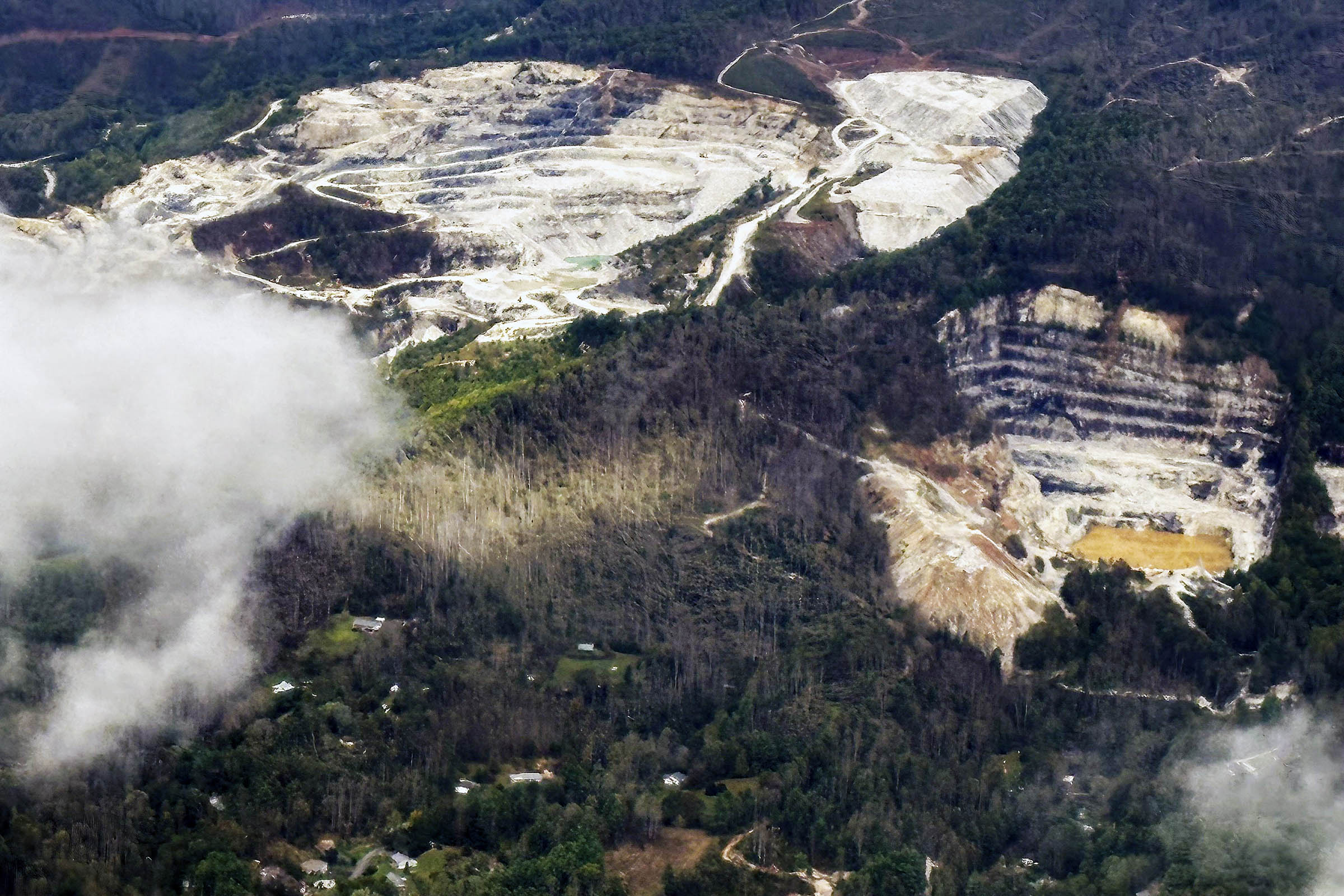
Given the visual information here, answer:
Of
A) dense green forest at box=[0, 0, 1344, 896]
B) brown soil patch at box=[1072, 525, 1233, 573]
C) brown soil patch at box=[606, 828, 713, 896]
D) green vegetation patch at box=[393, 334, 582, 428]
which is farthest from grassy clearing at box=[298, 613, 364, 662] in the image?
brown soil patch at box=[1072, 525, 1233, 573]

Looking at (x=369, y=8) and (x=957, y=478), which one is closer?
(x=957, y=478)

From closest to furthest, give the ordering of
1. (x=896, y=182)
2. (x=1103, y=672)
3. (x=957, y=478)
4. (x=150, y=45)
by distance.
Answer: (x=1103, y=672) → (x=957, y=478) → (x=896, y=182) → (x=150, y=45)

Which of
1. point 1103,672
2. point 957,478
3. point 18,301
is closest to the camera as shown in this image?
point 1103,672

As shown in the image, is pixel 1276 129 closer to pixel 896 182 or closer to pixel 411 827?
pixel 896 182

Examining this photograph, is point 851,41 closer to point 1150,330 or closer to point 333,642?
point 1150,330

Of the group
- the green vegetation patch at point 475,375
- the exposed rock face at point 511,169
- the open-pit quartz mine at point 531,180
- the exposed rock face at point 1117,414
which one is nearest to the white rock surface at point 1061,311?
the exposed rock face at point 1117,414

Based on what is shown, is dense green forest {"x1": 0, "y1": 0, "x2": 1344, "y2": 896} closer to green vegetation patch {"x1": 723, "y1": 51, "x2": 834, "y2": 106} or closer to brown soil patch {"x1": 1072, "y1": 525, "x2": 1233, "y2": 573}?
brown soil patch {"x1": 1072, "y1": 525, "x2": 1233, "y2": 573}

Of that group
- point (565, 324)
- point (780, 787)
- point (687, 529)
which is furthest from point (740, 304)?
point (780, 787)

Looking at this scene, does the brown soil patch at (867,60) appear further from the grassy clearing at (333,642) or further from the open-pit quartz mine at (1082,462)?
the grassy clearing at (333,642)
